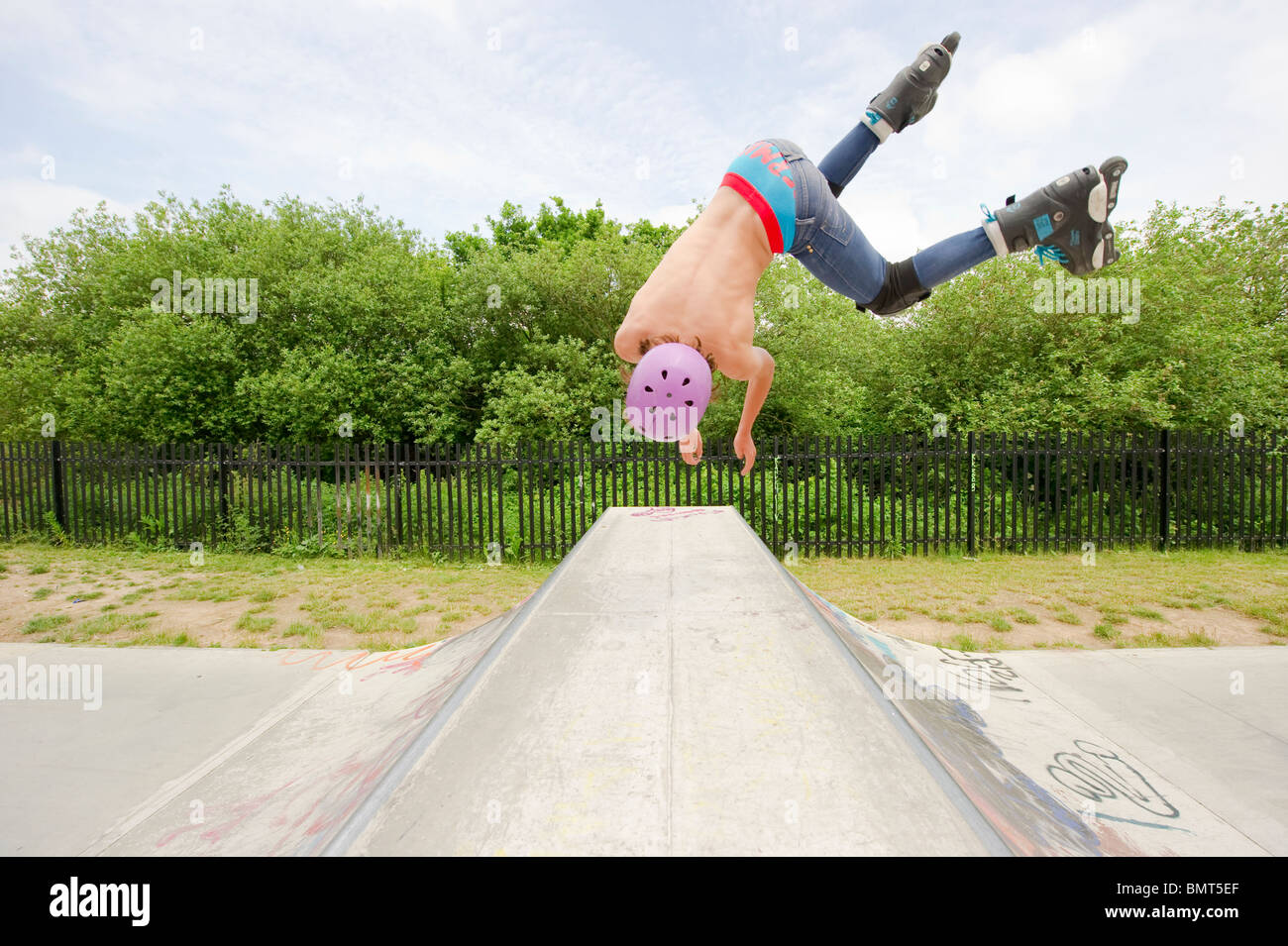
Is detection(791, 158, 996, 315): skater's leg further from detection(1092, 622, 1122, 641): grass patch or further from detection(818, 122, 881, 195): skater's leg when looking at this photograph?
detection(1092, 622, 1122, 641): grass patch

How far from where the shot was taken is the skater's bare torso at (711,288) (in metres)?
3.48

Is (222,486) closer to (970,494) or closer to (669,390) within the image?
(669,390)

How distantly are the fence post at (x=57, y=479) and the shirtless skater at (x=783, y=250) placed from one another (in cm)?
1162

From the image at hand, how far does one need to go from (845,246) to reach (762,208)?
54 cm

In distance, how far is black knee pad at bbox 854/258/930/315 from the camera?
3688 millimetres

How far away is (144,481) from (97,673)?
6886 millimetres

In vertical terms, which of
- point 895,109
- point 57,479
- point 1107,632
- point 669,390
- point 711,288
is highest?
point 895,109

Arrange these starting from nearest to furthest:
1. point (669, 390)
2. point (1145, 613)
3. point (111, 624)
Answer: point (669, 390) < point (111, 624) < point (1145, 613)

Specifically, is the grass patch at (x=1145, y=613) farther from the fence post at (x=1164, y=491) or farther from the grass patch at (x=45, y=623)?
the grass patch at (x=45, y=623)

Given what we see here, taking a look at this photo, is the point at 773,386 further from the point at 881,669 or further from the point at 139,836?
the point at 139,836

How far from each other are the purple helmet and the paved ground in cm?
90

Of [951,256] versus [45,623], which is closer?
[951,256]

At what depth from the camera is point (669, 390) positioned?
3295mm

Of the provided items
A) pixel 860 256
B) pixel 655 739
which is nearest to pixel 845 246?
pixel 860 256
